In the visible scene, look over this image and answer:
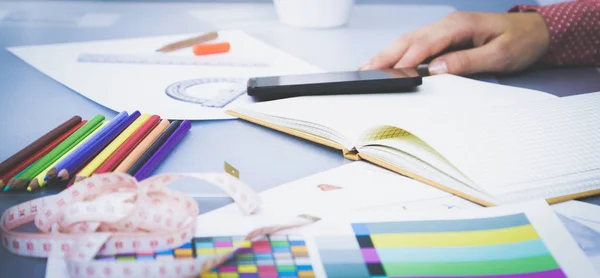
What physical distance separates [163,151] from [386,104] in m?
0.26

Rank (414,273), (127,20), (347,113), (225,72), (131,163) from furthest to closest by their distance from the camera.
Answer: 1. (127,20)
2. (225,72)
3. (347,113)
4. (131,163)
5. (414,273)

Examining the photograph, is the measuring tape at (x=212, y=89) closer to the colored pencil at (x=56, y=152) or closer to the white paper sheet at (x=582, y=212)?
the colored pencil at (x=56, y=152)

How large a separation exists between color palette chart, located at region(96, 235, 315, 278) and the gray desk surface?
0.06m

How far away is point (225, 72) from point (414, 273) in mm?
525

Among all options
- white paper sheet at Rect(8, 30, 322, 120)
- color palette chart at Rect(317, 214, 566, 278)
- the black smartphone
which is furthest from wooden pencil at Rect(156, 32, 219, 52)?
color palette chart at Rect(317, 214, 566, 278)

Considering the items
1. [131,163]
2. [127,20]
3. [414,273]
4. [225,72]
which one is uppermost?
[127,20]

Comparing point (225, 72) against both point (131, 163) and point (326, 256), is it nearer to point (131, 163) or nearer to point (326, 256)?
point (131, 163)

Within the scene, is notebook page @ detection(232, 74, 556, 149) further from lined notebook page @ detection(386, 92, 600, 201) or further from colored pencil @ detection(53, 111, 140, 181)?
colored pencil @ detection(53, 111, 140, 181)

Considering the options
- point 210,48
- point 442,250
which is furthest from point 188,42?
point 442,250

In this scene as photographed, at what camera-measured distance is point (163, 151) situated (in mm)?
561

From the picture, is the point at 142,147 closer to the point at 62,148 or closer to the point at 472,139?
the point at 62,148

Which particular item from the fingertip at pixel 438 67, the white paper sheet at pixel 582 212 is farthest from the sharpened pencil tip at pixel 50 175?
the fingertip at pixel 438 67

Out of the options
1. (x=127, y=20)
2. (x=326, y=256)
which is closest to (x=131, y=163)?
(x=326, y=256)

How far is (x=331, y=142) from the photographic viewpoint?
1.94 ft
